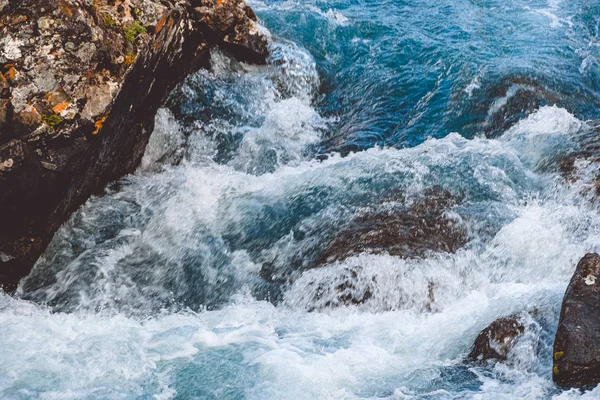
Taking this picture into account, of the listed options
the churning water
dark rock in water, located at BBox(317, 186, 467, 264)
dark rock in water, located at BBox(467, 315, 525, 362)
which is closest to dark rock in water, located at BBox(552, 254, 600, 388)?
the churning water

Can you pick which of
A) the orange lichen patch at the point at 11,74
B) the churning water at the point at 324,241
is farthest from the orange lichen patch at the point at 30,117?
the churning water at the point at 324,241

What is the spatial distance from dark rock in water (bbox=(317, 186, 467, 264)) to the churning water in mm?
31

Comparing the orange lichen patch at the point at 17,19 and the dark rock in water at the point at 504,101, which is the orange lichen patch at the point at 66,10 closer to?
the orange lichen patch at the point at 17,19

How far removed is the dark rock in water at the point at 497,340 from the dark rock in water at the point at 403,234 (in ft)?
4.42

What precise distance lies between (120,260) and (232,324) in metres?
1.53

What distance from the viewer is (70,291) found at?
6215mm

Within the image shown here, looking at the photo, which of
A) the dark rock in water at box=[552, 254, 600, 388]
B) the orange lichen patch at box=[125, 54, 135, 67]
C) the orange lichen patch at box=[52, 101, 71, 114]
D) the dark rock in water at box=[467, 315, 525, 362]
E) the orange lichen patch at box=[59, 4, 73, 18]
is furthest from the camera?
the orange lichen patch at box=[125, 54, 135, 67]

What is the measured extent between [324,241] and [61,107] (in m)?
2.91

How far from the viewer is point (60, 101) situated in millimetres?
6012

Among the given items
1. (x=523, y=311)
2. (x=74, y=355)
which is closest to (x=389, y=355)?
(x=523, y=311)

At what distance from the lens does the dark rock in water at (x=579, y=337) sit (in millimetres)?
4414

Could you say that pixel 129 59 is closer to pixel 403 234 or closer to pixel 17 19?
pixel 17 19

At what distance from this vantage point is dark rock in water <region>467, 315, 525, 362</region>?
4953 millimetres

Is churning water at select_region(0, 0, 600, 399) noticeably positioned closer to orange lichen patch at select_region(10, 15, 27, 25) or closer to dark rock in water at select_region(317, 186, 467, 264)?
dark rock in water at select_region(317, 186, 467, 264)
